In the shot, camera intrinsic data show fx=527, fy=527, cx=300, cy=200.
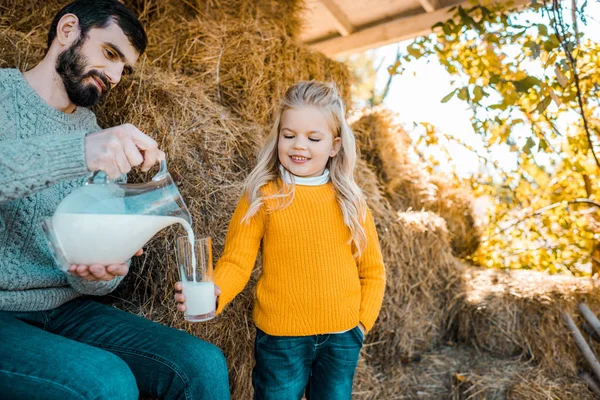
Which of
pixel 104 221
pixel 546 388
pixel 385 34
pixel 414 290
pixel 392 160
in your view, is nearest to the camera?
pixel 104 221

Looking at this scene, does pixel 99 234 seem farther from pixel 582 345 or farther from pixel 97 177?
pixel 582 345

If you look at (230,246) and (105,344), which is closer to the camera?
(105,344)

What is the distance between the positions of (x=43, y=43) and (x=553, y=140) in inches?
125

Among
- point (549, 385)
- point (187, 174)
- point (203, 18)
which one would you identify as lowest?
point (549, 385)

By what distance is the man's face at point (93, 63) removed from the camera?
163 centimetres

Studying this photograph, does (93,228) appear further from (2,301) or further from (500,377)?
(500,377)

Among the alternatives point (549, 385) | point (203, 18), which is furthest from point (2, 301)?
point (549, 385)

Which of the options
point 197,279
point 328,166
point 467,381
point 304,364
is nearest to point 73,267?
point 197,279

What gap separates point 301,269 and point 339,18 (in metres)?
2.70

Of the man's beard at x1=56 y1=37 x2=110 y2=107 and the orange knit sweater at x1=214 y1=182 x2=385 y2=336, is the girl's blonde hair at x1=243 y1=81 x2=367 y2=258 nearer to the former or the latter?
the orange knit sweater at x1=214 y1=182 x2=385 y2=336

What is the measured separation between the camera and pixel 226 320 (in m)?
2.01

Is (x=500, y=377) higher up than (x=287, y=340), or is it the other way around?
(x=287, y=340)

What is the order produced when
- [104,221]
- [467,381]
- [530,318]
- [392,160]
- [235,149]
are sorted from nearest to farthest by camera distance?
[104,221]
[235,149]
[467,381]
[530,318]
[392,160]

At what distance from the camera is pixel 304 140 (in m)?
1.72
